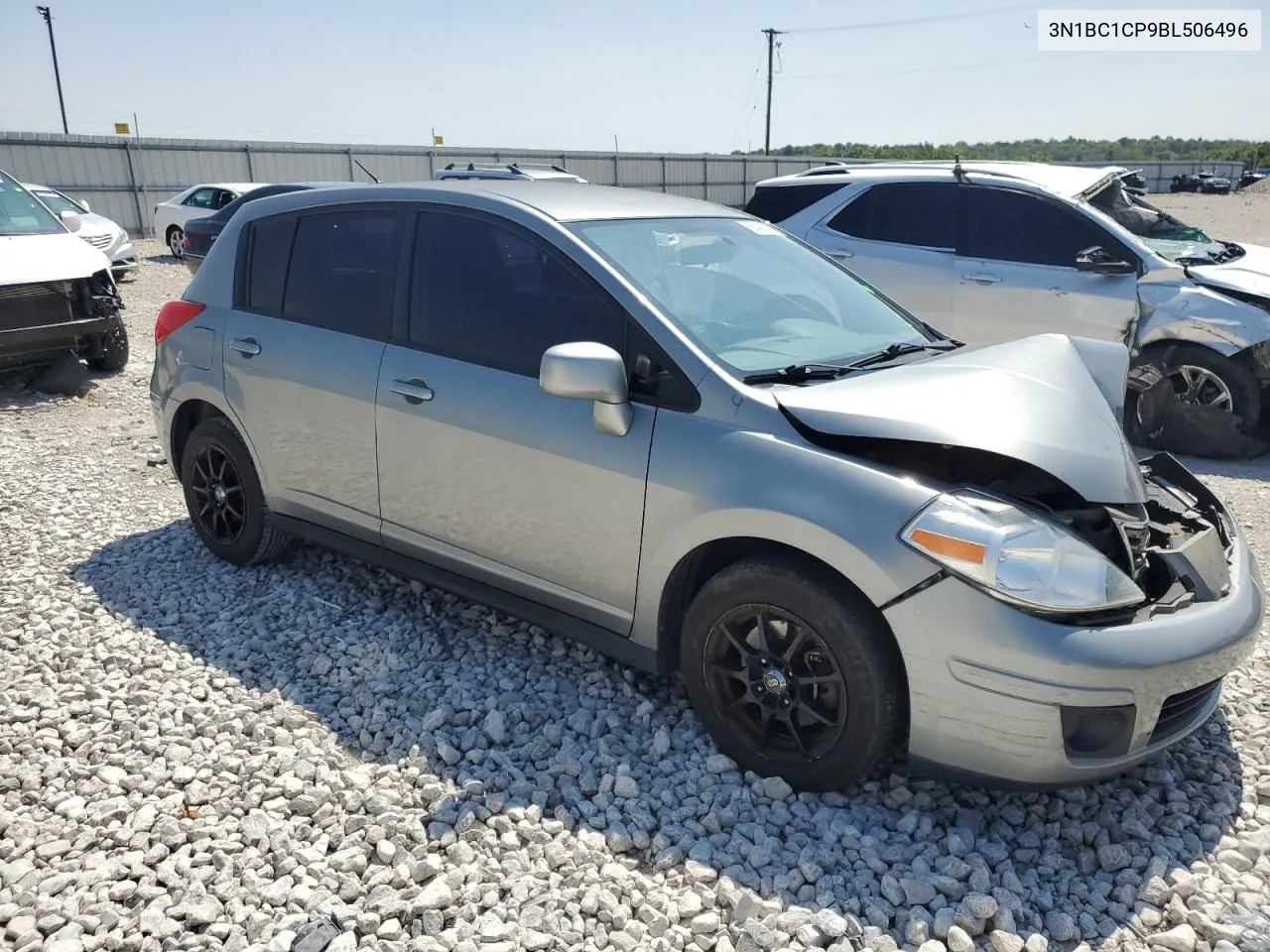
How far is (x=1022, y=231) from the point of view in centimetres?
681

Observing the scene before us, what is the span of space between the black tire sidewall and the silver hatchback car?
7cm

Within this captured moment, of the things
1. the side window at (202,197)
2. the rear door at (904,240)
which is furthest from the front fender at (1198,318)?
the side window at (202,197)

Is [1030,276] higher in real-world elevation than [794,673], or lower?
higher

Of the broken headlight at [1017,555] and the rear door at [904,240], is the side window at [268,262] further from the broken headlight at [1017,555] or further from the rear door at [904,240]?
the rear door at [904,240]

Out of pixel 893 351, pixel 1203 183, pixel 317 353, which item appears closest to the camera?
pixel 893 351

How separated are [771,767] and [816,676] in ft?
1.23

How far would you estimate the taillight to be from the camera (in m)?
4.70

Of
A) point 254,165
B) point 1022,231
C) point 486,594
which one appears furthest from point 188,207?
point 486,594

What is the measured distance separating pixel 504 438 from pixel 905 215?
4.94 m

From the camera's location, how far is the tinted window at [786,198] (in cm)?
764

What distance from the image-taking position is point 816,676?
2.85 meters

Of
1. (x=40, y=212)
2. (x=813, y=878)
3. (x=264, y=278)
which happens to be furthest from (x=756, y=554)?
(x=40, y=212)

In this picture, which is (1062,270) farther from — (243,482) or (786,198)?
(243,482)

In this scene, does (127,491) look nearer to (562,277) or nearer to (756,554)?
(562,277)
